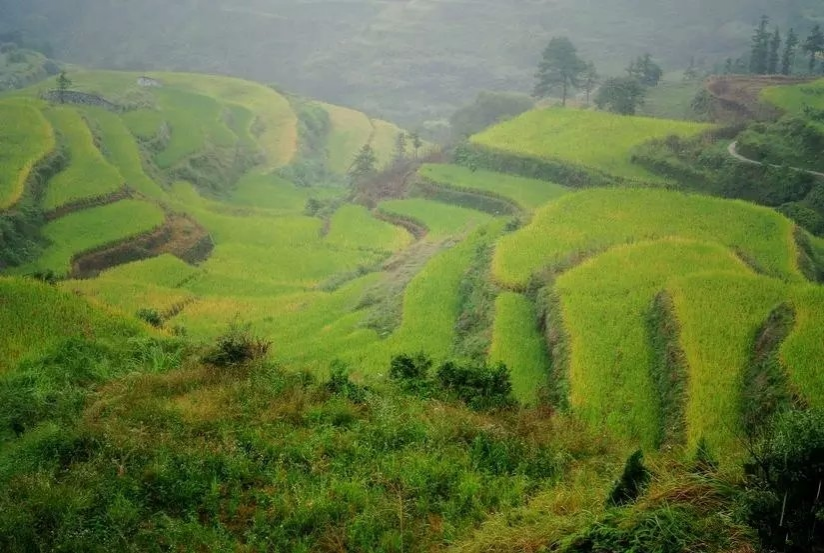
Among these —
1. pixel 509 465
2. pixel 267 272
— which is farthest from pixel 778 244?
pixel 267 272

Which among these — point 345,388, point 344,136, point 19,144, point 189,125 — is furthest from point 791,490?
point 344,136

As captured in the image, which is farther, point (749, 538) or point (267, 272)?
point (267, 272)

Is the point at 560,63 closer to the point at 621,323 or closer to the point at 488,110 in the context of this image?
the point at 488,110

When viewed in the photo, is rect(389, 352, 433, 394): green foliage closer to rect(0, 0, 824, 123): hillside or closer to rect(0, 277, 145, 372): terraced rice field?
rect(0, 277, 145, 372): terraced rice field

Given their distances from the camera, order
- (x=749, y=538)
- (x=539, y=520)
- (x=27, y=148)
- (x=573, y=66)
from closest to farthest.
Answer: (x=749, y=538) < (x=539, y=520) < (x=27, y=148) < (x=573, y=66)

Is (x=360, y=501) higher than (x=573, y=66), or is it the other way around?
(x=573, y=66)

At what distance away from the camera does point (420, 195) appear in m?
29.9

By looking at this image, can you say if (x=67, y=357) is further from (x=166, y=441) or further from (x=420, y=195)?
(x=420, y=195)

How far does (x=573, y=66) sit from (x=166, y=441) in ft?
141

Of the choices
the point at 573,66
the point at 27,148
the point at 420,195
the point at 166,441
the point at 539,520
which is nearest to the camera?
the point at 539,520

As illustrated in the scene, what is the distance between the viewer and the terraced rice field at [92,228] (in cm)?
2033

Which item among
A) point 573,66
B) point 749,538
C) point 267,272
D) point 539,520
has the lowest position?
point 267,272

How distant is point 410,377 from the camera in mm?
9344

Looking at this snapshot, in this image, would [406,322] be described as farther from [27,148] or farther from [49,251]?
[27,148]
